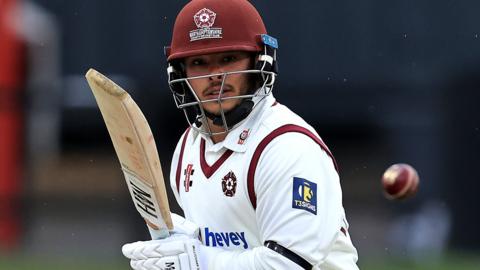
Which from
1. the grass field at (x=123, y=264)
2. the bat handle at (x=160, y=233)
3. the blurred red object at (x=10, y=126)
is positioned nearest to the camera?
the bat handle at (x=160, y=233)

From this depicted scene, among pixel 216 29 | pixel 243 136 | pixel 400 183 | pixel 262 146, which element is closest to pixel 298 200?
pixel 262 146

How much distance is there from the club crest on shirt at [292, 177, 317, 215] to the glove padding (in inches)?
14.4

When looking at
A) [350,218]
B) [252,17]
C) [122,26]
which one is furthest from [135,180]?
[122,26]

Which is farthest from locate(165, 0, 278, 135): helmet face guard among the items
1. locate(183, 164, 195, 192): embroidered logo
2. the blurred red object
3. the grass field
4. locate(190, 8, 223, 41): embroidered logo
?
the blurred red object

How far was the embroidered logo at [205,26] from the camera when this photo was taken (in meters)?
3.67

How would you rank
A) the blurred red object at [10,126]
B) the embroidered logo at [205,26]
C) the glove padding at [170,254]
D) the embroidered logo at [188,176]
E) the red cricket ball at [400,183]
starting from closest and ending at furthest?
the glove padding at [170,254], the embroidered logo at [205,26], the embroidered logo at [188,176], the red cricket ball at [400,183], the blurred red object at [10,126]

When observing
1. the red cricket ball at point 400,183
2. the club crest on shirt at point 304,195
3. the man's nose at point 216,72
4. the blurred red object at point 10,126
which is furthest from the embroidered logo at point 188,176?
the blurred red object at point 10,126

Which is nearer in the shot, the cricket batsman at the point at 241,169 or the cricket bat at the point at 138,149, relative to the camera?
the cricket batsman at the point at 241,169

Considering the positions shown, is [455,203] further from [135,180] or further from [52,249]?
[135,180]

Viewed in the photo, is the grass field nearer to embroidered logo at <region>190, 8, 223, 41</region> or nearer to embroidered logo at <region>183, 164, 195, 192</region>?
embroidered logo at <region>183, 164, 195, 192</region>

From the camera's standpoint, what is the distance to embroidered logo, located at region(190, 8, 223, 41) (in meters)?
3.67

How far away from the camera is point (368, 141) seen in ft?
36.5

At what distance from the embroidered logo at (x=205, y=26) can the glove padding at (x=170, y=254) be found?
674 mm

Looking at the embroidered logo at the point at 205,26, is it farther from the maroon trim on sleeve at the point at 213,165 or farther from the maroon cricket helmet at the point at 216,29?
the maroon trim on sleeve at the point at 213,165
